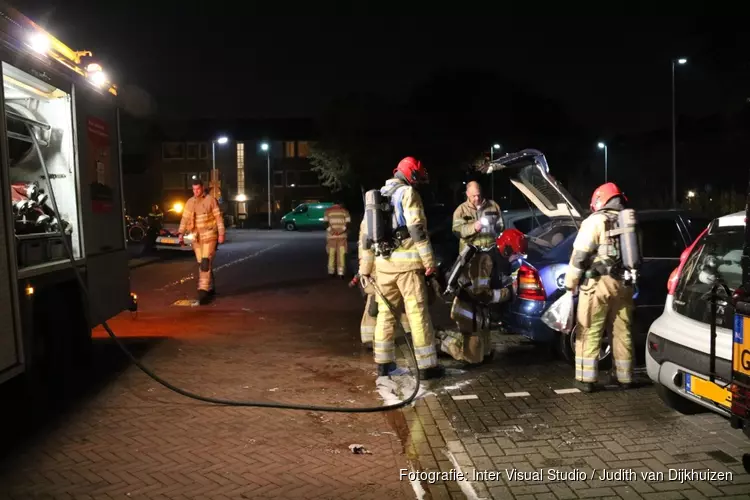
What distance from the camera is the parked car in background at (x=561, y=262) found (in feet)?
21.4

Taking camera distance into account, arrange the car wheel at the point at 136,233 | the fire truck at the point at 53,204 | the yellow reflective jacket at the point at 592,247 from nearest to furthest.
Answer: the fire truck at the point at 53,204 → the yellow reflective jacket at the point at 592,247 → the car wheel at the point at 136,233

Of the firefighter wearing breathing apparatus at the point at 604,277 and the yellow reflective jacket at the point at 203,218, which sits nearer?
the firefighter wearing breathing apparatus at the point at 604,277

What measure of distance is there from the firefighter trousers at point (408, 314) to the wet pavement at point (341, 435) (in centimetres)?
30

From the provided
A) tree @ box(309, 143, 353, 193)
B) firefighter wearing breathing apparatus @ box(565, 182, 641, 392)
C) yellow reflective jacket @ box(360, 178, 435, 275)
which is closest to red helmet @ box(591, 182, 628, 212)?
firefighter wearing breathing apparatus @ box(565, 182, 641, 392)

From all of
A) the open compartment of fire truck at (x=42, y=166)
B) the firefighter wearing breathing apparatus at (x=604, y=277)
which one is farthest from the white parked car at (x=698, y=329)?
the open compartment of fire truck at (x=42, y=166)

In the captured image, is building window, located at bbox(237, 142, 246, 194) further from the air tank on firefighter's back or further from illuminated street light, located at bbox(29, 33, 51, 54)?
illuminated street light, located at bbox(29, 33, 51, 54)

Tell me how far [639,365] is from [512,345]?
4.81 feet

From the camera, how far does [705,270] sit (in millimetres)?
4719

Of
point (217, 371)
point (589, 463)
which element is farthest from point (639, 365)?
point (217, 371)

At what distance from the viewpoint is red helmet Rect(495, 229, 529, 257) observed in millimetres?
6938

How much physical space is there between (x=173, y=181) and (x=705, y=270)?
60.1 metres

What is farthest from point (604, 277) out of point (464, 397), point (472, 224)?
point (472, 224)

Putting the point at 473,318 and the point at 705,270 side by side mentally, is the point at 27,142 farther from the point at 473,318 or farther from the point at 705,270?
the point at 705,270

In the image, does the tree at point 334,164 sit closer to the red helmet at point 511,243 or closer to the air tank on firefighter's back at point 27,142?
the red helmet at point 511,243
